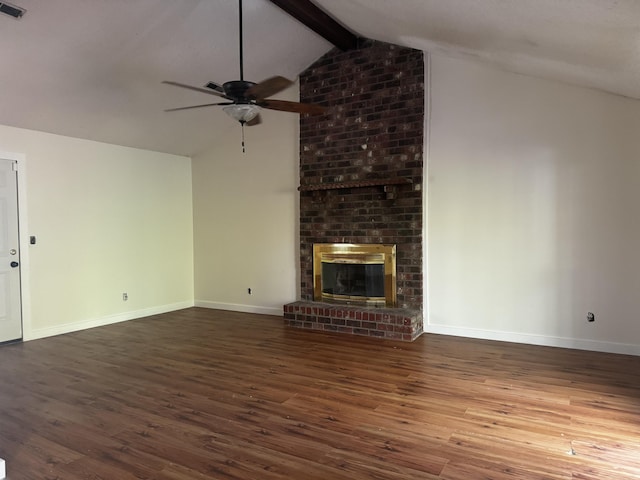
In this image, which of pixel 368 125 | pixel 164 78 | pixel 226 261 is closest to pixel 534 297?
pixel 368 125

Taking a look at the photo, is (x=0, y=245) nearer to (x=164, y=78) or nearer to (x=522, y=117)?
(x=164, y=78)

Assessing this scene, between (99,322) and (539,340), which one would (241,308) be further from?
(539,340)

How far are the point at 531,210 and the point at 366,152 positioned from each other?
1.94 m

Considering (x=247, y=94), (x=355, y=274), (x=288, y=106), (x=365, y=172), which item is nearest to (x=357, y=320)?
(x=355, y=274)

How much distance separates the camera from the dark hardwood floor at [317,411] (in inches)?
88.4

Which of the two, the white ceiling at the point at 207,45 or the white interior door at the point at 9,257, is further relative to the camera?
the white interior door at the point at 9,257

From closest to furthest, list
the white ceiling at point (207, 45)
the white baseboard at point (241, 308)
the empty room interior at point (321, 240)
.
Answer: the empty room interior at point (321, 240) → the white ceiling at point (207, 45) → the white baseboard at point (241, 308)

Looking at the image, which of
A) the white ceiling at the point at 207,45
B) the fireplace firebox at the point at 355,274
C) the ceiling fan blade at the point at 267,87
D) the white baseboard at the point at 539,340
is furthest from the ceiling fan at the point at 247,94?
the white baseboard at the point at 539,340

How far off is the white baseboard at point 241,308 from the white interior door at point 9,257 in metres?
2.46

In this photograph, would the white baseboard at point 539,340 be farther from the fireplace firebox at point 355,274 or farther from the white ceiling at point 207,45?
the white ceiling at point 207,45

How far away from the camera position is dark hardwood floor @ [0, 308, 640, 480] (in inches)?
88.4

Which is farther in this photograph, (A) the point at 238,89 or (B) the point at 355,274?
(B) the point at 355,274

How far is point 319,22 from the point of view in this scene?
4.47 metres

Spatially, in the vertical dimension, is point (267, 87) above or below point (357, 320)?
above
